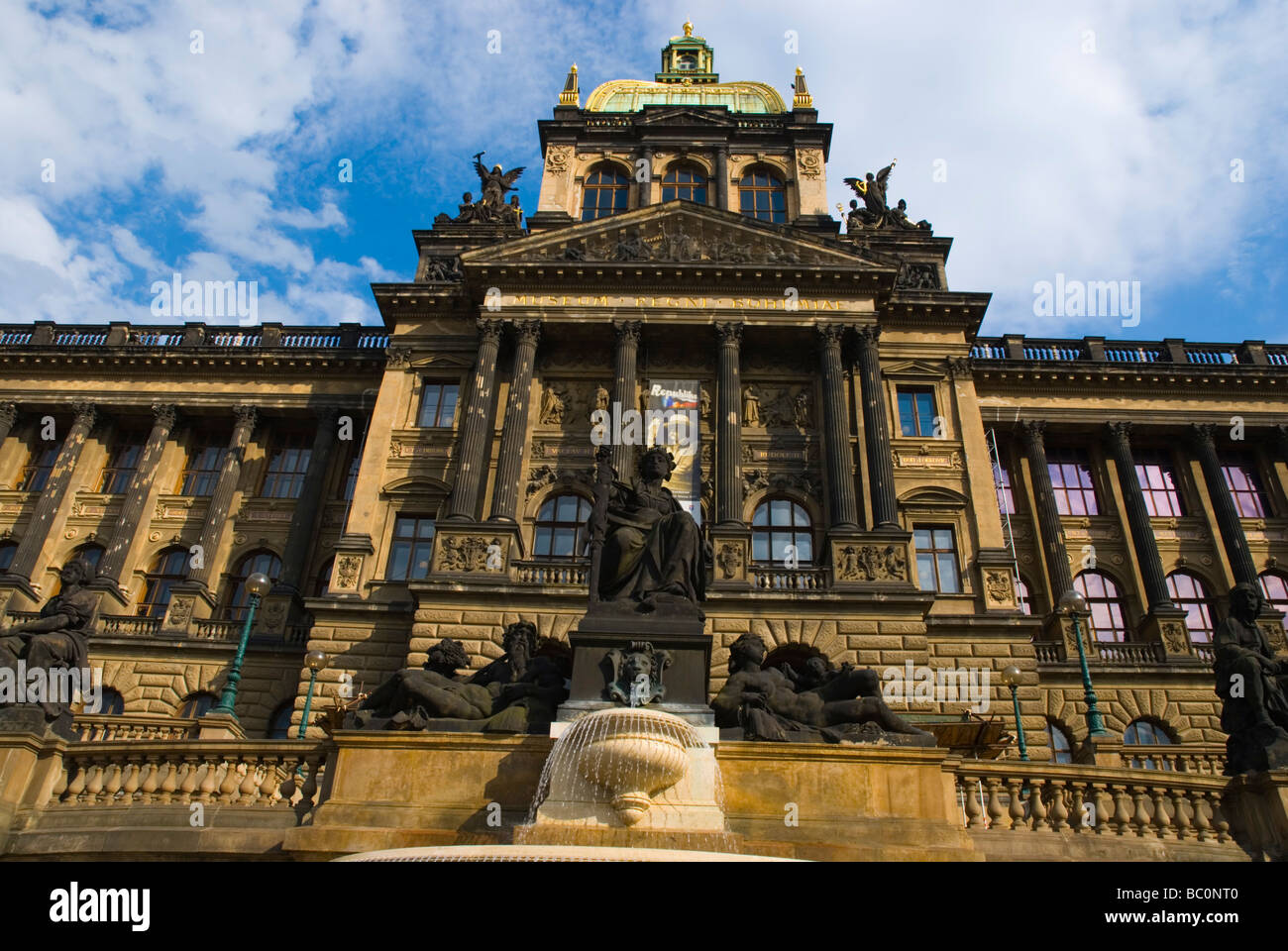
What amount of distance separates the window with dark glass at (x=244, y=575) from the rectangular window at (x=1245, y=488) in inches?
1226

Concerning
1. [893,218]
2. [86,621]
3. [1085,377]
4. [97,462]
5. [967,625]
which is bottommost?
[86,621]

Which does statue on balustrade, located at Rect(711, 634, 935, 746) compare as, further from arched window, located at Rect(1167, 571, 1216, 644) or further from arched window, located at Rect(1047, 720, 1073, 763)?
arched window, located at Rect(1167, 571, 1216, 644)

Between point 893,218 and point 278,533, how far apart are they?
23.8m

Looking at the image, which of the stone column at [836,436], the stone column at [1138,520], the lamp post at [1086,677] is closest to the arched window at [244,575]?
the stone column at [836,436]

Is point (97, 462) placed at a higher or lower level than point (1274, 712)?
higher

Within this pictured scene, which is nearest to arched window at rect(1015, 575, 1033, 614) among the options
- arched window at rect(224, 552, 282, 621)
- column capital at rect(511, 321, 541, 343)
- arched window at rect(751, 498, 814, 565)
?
arched window at rect(751, 498, 814, 565)

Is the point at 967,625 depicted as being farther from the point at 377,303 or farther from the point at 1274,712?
the point at 377,303

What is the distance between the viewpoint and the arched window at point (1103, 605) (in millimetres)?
29422

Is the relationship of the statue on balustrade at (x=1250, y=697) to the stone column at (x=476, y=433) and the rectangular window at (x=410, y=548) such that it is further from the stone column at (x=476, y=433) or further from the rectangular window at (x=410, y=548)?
the rectangular window at (x=410, y=548)

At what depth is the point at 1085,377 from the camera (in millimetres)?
32719

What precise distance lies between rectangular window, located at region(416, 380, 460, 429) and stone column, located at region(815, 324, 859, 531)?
37.5 feet
